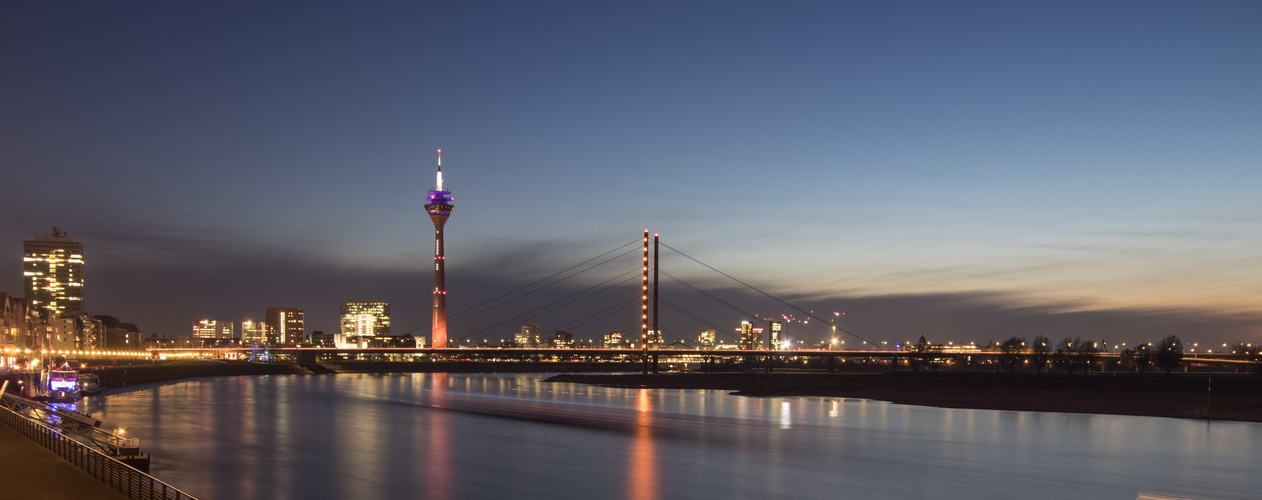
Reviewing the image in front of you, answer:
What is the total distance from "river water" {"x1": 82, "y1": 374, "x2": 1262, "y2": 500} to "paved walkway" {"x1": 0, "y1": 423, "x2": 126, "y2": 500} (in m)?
3.78

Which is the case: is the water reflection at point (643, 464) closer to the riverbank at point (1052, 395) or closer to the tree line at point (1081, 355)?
the riverbank at point (1052, 395)

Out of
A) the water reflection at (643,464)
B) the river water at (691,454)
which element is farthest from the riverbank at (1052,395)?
the water reflection at (643,464)

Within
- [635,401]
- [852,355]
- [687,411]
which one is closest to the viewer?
[687,411]

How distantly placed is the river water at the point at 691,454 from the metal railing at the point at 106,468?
3043 mm

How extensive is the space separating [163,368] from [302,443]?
338 ft

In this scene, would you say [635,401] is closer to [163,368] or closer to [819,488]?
[819,488]

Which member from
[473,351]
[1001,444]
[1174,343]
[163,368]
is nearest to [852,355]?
[473,351]

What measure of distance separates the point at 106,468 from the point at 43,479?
1335mm

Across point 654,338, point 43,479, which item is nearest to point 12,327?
point 654,338

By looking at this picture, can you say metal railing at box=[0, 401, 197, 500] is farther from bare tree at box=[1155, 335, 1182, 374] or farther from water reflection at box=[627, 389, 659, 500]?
bare tree at box=[1155, 335, 1182, 374]

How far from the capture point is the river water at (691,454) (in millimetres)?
27188

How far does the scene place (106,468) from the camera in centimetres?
2111

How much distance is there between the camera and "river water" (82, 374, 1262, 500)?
89.2ft

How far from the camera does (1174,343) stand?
143 metres
